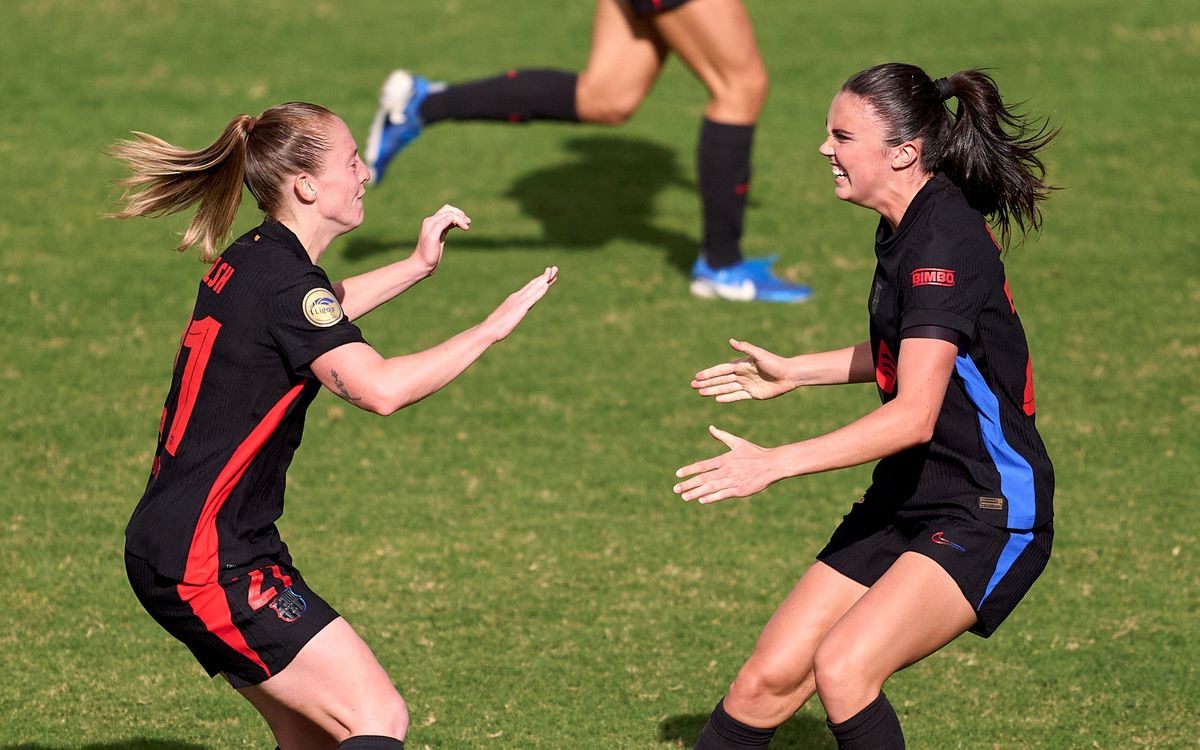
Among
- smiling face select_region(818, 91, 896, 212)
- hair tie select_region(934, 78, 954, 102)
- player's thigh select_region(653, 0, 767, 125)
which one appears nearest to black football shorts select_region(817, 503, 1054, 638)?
smiling face select_region(818, 91, 896, 212)

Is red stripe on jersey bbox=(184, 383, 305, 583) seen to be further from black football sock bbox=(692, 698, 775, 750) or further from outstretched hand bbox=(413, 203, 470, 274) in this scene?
black football sock bbox=(692, 698, 775, 750)

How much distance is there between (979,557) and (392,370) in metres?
1.45

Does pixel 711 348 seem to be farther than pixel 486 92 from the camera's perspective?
No

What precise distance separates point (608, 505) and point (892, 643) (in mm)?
2516

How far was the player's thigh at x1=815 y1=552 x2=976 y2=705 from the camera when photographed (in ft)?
11.6

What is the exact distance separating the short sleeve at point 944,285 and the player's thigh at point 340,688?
1433 mm

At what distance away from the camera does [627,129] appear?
34.6 ft

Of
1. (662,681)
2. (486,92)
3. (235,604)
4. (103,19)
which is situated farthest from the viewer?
(103,19)

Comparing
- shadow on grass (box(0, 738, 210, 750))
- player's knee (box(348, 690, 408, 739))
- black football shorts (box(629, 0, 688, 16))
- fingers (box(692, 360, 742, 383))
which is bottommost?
shadow on grass (box(0, 738, 210, 750))

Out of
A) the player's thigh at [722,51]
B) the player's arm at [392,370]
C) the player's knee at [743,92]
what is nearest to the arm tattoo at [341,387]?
the player's arm at [392,370]

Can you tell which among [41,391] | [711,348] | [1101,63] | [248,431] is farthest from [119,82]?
[248,431]

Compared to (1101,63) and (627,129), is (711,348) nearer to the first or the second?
(627,129)

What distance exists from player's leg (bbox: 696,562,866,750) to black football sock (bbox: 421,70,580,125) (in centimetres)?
474

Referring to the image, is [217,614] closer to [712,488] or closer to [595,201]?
[712,488]
